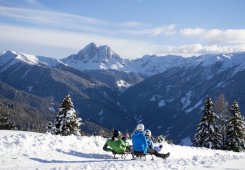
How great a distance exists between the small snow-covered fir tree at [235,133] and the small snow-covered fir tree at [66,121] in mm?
21457

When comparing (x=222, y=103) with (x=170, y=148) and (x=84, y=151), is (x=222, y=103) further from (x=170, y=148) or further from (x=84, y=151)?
(x=84, y=151)

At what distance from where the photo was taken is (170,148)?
105 ft

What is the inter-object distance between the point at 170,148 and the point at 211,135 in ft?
94.0

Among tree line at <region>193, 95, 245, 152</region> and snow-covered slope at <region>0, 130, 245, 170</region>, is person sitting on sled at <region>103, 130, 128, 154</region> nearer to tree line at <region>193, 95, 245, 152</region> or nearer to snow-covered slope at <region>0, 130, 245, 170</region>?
snow-covered slope at <region>0, 130, 245, 170</region>

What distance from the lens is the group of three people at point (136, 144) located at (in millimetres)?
24156

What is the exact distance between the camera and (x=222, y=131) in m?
61.9

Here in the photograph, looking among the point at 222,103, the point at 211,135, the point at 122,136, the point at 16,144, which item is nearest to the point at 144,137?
the point at 122,136

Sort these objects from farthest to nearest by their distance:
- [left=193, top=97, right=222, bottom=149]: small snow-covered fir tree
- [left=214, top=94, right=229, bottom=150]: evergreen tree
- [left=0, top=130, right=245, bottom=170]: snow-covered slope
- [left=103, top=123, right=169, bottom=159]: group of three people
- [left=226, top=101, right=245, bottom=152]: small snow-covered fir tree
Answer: [left=214, top=94, right=229, bottom=150]: evergreen tree
[left=193, top=97, right=222, bottom=149]: small snow-covered fir tree
[left=226, top=101, right=245, bottom=152]: small snow-covered fir tree
[left=103, top=123, right=169, bottom=159]: group of three people
[left=0, top=130, right=245, bottom=170]: snow-covered slope

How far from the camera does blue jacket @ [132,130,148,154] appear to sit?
2406cm

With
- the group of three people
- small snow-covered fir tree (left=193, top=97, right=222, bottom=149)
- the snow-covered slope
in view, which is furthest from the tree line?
the group of three people

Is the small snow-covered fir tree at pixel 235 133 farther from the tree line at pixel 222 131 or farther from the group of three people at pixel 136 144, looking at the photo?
the group of three people at pixel 136 144

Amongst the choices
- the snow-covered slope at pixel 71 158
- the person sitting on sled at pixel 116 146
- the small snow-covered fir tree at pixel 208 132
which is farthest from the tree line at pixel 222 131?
the person sitting on sled at pixel 116 146

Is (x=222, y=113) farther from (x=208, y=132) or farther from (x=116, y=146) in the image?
(x=116, y=146)

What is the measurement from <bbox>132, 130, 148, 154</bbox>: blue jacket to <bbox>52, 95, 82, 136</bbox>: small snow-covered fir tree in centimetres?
3266
